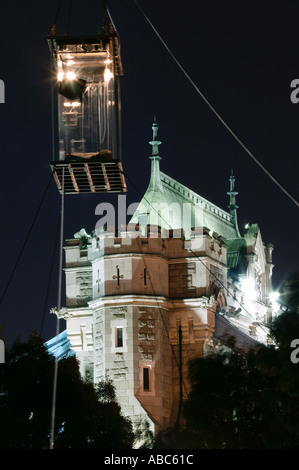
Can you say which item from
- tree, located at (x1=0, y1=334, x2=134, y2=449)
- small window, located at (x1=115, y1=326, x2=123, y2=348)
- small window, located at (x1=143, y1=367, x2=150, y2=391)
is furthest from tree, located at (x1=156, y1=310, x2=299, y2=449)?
small window, located at (x1=115, y1=326, x2=123, y2=348)

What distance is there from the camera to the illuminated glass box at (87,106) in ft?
139

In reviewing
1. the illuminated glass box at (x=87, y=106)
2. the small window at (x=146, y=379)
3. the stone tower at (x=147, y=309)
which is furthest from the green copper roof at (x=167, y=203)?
the illuminated glass box at (x=87, y=106)

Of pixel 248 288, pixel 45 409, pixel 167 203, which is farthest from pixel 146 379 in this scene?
pixel 248 288

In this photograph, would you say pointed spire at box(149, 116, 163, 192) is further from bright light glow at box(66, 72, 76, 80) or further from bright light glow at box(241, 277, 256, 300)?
bright light glow at box(66, 72, 76, 80)

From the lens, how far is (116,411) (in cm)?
6612

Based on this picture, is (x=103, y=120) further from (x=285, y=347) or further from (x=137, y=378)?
(x=137, y=378)

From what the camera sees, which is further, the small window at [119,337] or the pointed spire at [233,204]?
the pointed spire at [233,204]

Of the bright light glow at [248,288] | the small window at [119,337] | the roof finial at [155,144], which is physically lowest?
the bright light glow at [248,288]

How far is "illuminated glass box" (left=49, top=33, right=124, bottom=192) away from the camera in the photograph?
42438 mm

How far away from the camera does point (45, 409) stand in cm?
6134

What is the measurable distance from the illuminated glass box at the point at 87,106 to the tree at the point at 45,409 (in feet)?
60.4

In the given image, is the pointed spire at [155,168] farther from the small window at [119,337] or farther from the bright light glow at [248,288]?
the small window at [119,337]

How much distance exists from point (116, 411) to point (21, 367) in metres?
5.86

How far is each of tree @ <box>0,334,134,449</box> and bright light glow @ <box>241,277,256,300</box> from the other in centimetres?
2749
